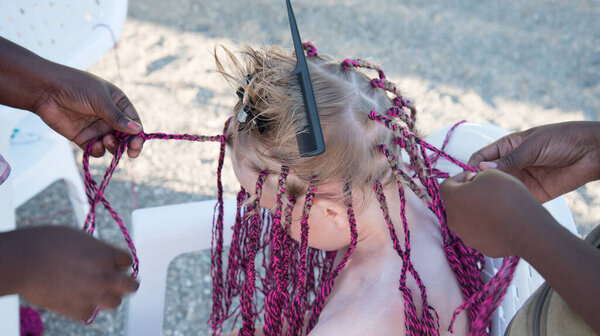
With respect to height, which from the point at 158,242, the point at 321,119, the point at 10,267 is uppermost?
the point at 321,119

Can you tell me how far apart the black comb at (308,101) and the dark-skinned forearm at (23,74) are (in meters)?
0.53

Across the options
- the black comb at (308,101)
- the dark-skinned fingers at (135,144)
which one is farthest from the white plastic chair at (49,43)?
the black comb at (308,101)

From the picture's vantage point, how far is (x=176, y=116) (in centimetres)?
247

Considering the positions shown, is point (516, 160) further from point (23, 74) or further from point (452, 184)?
point (23, 74)

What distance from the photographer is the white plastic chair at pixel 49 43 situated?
1502 millimetres

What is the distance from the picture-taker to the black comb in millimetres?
855

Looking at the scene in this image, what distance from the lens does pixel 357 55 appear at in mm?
2822

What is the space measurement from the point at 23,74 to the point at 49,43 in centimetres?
62

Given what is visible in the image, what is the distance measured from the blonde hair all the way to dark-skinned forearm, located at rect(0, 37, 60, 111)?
36cm

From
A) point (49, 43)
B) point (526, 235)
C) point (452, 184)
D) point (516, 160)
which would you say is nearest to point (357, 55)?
point (49, 43)

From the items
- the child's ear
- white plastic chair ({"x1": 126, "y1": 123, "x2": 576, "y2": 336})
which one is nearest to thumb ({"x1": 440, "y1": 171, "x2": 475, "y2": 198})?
the child's ear

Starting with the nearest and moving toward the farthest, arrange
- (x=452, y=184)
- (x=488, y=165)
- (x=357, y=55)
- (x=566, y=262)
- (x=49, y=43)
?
(x=566, y=262) < (x=452, y=184) < (x=488, y=165) < (x=49, y=43) < (x=357, y=55)

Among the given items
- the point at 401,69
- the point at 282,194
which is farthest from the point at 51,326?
the point at 401,69

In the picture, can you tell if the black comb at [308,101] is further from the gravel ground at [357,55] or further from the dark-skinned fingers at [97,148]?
the gravel ground at [357,55]
